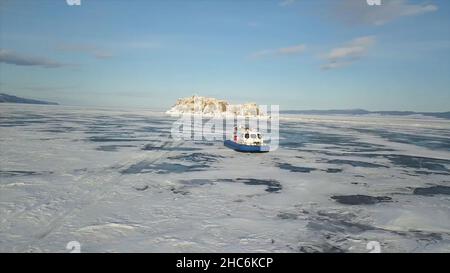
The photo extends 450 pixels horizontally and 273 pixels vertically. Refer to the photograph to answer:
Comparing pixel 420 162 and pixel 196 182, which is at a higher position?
pixel 196 182

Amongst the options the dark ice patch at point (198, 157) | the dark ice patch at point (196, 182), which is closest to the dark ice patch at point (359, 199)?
the dark ice patch at point (196, 182)

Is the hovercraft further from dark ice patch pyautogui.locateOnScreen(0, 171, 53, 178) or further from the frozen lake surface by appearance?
dark ice patch pyautogui.locateOnScreen(0, 171, 53, 178)

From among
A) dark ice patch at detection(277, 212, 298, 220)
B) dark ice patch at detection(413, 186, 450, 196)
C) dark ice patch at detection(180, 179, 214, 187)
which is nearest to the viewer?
dark ice patch at detection(277, 212, 298, 220)

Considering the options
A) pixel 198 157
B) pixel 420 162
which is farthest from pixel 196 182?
→ pixel 420 162

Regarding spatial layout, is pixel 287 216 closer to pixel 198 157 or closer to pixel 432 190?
pixel 432 190

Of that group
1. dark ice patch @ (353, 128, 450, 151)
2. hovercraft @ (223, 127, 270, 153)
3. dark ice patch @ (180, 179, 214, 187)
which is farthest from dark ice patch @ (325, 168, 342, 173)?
dark ice patch @ (353, 128, 450, 151)

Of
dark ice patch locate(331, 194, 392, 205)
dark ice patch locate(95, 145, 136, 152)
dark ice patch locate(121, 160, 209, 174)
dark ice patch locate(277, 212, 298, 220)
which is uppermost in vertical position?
dark ice patch locate(95, 145, 136, 152)
